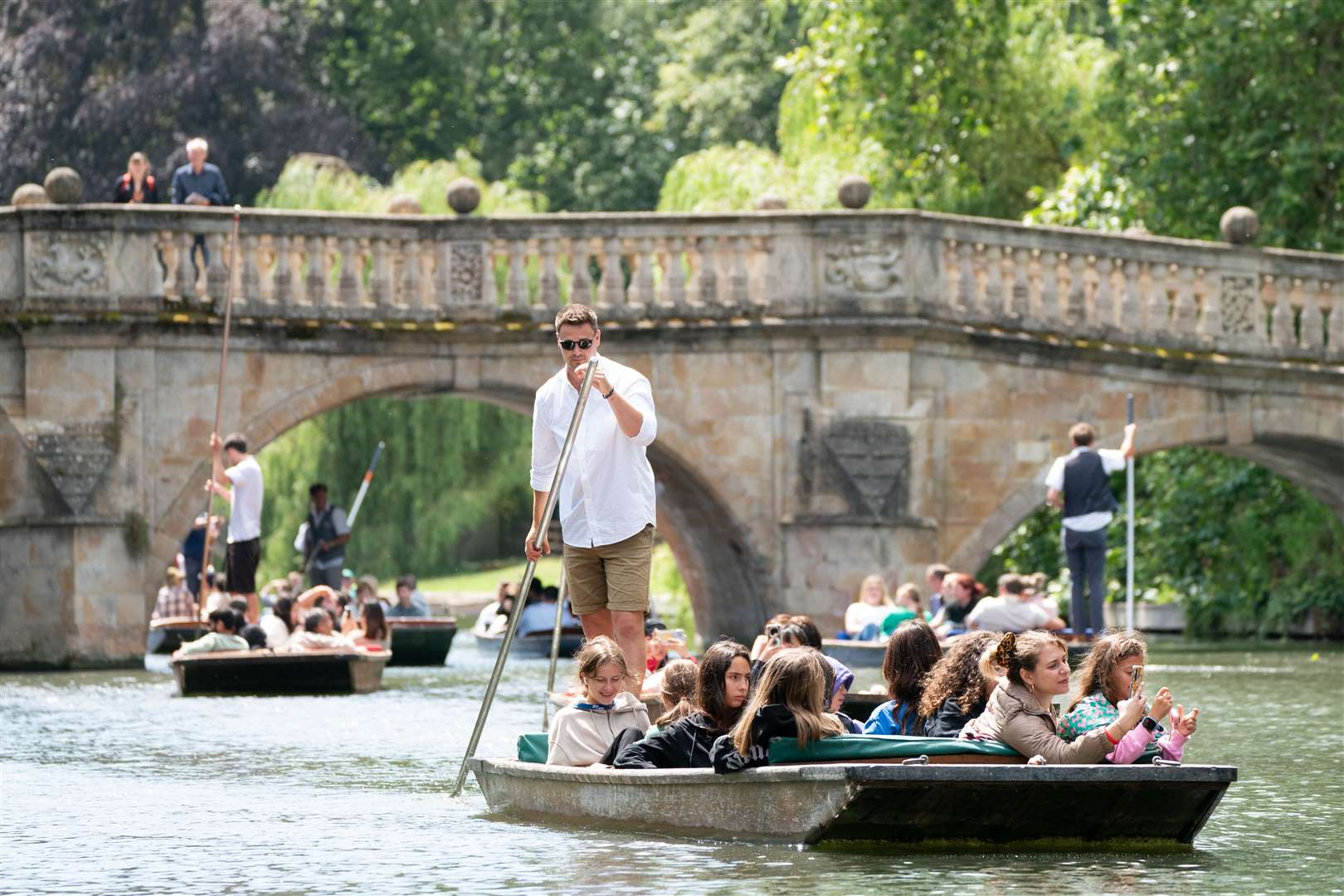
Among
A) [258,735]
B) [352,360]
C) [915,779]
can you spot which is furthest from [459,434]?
[915,779]

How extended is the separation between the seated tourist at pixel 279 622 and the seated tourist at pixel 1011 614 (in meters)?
4.14

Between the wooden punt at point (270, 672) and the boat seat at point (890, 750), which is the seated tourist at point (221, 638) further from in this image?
the boat seat at point (890, 750)

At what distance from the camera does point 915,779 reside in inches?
286

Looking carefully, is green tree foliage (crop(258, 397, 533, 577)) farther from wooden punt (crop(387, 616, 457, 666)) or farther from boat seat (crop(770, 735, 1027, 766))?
boat seat (crop(770, 735, 1027, 766))

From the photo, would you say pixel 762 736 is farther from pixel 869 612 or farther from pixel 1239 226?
pixel 1239 226

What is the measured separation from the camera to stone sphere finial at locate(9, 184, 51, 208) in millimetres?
17500

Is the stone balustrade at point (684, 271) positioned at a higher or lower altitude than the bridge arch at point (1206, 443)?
higher

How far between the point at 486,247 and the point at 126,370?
254 centimetres

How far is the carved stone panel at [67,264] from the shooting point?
56.1ft

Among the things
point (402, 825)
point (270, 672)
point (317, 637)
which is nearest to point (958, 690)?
point (402, 825)

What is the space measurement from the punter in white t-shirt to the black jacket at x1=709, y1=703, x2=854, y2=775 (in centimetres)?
882

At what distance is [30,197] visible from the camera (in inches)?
694

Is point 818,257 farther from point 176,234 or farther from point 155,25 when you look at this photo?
point 155,25

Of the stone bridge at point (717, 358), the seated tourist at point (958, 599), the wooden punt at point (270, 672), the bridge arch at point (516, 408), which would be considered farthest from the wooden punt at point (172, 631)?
the seated tourist at point (958, 599)
